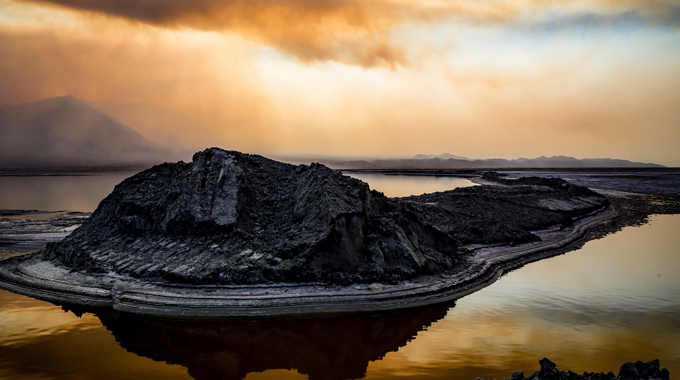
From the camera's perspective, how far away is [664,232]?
22.5 metres

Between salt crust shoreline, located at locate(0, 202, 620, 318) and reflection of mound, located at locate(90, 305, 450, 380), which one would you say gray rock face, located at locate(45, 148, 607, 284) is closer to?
salt crust shoreline, located at locate(0, 202, 620, 318)

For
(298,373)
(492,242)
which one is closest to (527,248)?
(492,242)

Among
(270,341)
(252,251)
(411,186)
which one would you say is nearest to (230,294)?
(252,251)

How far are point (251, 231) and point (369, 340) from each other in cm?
547

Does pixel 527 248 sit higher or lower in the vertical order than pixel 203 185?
lower

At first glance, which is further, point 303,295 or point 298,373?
point 303,295

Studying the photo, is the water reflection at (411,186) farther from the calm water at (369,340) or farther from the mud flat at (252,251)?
the calm water at (369,340)

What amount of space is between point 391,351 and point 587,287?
737cm

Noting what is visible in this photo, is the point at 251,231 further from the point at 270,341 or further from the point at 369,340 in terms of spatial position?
the point at 369,340

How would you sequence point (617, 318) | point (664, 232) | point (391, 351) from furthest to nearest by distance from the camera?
point (664, 232)
point (617, 318)
point (391, 351)

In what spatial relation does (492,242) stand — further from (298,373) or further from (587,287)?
(298,373)

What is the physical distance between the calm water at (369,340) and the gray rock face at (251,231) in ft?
6.22

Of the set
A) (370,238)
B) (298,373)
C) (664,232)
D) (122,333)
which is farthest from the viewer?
(664,232)

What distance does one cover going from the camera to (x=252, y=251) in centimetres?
1211
